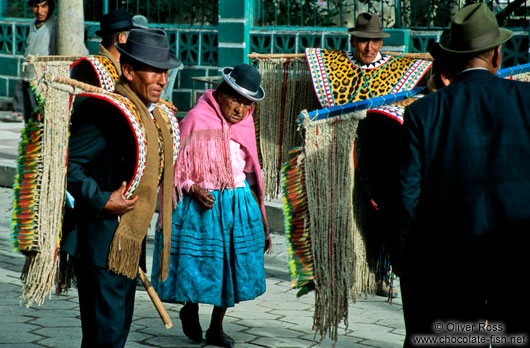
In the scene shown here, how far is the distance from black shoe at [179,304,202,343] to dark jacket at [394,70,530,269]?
206 centimetres

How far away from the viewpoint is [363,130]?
4137mm

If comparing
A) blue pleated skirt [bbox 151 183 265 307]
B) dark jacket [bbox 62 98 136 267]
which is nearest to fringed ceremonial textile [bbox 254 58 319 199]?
blue pleated skirt [bbox 151 183 265 307]

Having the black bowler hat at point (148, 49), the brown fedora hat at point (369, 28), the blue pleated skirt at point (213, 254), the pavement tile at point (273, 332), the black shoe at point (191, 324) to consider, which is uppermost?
the brown fedora hat at point (369, 28)

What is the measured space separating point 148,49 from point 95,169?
593 mm

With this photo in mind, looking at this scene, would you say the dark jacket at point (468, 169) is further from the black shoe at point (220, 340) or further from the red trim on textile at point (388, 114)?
the black shoe at point (220, 340)

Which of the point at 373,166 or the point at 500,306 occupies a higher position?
the point at 373,166

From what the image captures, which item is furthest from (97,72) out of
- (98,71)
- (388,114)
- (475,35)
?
(475,35)

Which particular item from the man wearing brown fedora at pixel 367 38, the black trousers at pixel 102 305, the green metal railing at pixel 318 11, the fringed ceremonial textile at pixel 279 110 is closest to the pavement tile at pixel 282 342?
the black trousers at pixel 102 305

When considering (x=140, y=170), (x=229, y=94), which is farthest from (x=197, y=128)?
(x=140, y=170)

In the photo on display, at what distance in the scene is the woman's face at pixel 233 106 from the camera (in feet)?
16.3

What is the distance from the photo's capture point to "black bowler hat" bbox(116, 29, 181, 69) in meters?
3.68

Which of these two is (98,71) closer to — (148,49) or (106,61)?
(106,61)

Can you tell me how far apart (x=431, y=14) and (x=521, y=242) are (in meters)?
6.07

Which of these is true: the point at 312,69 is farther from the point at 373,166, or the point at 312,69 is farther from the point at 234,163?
the point at 373,166
